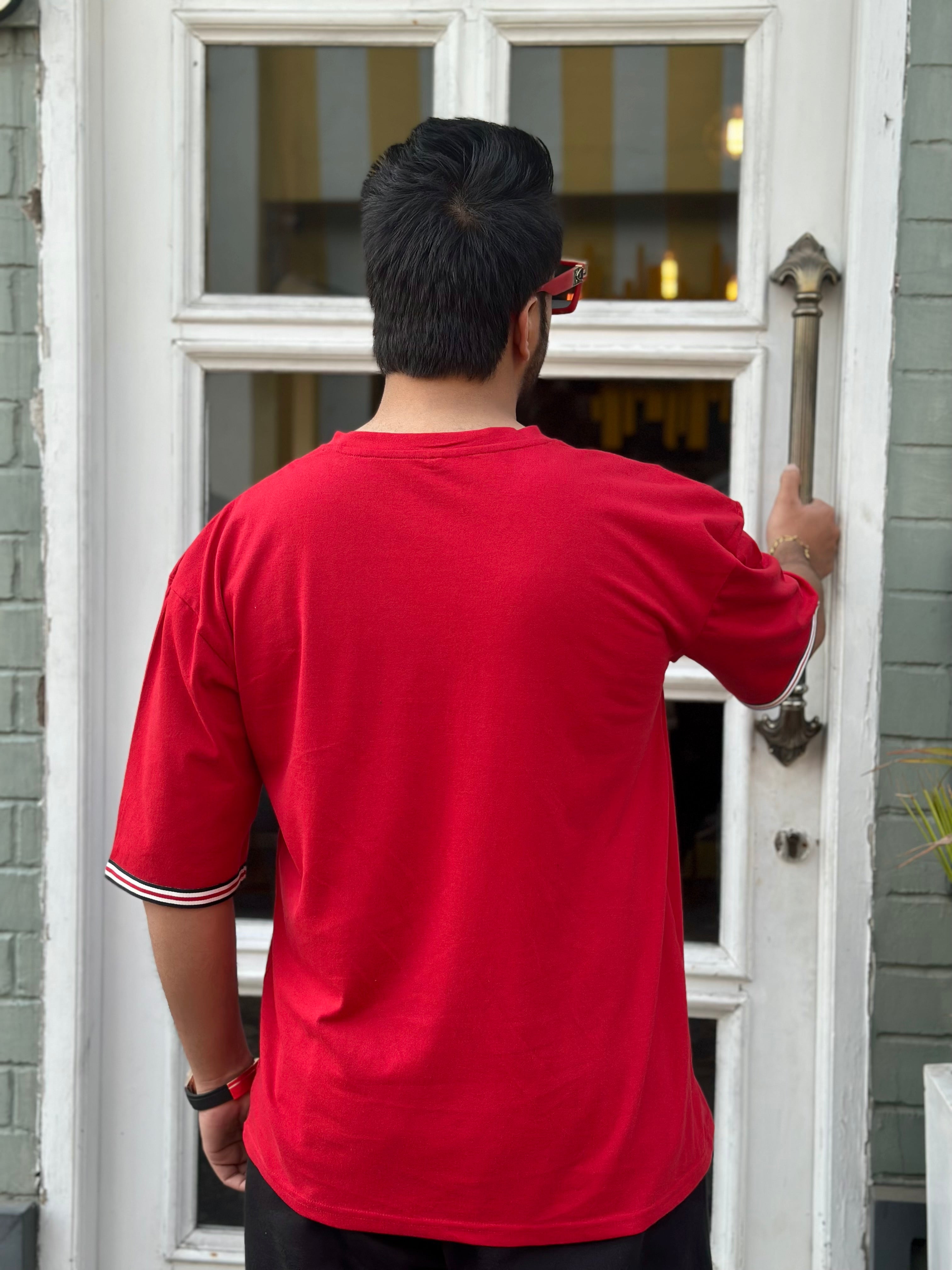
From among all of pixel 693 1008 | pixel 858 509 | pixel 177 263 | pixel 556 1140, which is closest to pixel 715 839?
pixel 693 1008

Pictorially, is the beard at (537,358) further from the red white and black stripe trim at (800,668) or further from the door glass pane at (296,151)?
the door glass pane at (296,151)

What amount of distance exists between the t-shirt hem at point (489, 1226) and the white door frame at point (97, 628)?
2.31 feet

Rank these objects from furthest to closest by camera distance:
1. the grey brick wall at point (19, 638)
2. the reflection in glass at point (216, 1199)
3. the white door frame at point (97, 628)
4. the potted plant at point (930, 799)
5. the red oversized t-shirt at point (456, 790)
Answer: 1. the reflection in glass at point (216, 1199)
2. the grey brick wall at point (19, 638)
3. the white door frame at point (97, 628)
4. the potted plant at point (930, 799)
5. the red oversized t-shirt at point (456, 790)

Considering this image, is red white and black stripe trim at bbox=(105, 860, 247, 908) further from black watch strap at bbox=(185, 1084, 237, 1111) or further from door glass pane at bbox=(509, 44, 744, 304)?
door glass pane at bbox=(509, 44, 744, 304)

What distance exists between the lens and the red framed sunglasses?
105 cm

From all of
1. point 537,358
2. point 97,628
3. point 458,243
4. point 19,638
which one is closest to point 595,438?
point 537,358

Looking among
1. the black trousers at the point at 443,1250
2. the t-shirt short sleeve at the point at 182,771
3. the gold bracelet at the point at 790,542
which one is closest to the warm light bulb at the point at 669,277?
the gold bracelet at the point at 790,542

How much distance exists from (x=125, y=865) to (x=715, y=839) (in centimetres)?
101

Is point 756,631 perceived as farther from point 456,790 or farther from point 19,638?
point 19,638

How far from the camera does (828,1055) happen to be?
162cm

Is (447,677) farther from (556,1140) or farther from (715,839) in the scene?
(715,839)

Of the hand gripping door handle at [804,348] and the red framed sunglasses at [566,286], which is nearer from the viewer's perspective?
the red framed sunglasses at [566,286]

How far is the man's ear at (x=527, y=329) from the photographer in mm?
1014

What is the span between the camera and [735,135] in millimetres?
1665
